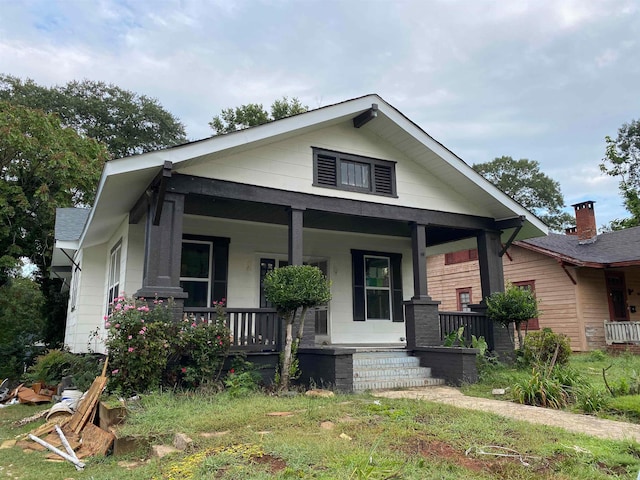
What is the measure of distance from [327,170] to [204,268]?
9.96 feet

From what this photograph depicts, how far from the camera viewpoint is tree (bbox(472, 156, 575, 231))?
35.4 meters

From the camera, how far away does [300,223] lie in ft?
25.2

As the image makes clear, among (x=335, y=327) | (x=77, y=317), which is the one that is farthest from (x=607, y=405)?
(x=77, y=317)

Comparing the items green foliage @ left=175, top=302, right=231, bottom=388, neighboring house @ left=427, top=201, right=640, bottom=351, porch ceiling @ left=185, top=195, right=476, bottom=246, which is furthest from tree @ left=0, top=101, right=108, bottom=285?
neighboring house @ left=427, top=201, right=640, bottom=351

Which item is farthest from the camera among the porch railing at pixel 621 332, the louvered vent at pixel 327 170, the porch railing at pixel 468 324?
the porch railing at pixel 621 332

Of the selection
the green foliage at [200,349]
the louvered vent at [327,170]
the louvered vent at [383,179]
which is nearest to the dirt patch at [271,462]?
the green foliage at [200,349]

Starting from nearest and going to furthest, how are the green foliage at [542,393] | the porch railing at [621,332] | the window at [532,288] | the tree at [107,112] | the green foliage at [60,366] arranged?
the green foliage at [542,393]
the green foliage at [60,366]
the porch railing at [621,332]
the window at [532,288]
the tree at [107,112]

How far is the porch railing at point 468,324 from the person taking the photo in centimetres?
883

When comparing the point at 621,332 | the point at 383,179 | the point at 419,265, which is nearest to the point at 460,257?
the point at 621,332

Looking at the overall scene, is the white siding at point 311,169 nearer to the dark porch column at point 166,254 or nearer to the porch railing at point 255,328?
the dark porch column at point 166,254

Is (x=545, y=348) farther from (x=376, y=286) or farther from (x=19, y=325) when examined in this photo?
(x=19, y=325)

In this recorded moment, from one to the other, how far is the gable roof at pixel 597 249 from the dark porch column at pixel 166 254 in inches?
464

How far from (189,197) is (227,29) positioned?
7.54m

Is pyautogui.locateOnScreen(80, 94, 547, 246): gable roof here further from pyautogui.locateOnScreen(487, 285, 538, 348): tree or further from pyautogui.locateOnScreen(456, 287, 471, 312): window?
pyautogui.locateOnScreen(456, 287, 471, 312): window
